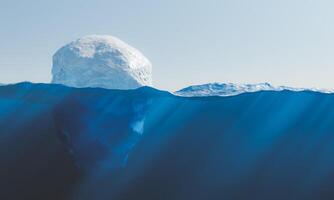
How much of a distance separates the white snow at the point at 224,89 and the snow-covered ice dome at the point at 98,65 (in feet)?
29.6

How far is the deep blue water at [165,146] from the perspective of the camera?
9.98 meters

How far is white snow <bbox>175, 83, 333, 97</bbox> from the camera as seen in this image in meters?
11.1

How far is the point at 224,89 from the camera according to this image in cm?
1199

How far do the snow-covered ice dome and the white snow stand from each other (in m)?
9.03

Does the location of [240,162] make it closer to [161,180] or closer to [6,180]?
[161,180]

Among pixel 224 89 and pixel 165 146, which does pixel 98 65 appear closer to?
pixel 165 146

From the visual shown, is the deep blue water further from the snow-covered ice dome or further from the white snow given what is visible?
the snow-covered ice dome

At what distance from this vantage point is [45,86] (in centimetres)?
1084

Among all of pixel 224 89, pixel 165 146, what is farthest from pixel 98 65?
pixel 224 89

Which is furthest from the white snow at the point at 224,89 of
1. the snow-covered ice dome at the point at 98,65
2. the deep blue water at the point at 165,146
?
the snow-covered ice dome at the point at 98,65

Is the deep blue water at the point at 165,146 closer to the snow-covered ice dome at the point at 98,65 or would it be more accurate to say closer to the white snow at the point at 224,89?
the white snow at the point at 224,89

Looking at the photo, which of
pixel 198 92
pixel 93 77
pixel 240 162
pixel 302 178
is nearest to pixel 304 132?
pixel 302 178

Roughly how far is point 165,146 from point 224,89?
3049 millimetres

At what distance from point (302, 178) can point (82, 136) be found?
714 centimetres
